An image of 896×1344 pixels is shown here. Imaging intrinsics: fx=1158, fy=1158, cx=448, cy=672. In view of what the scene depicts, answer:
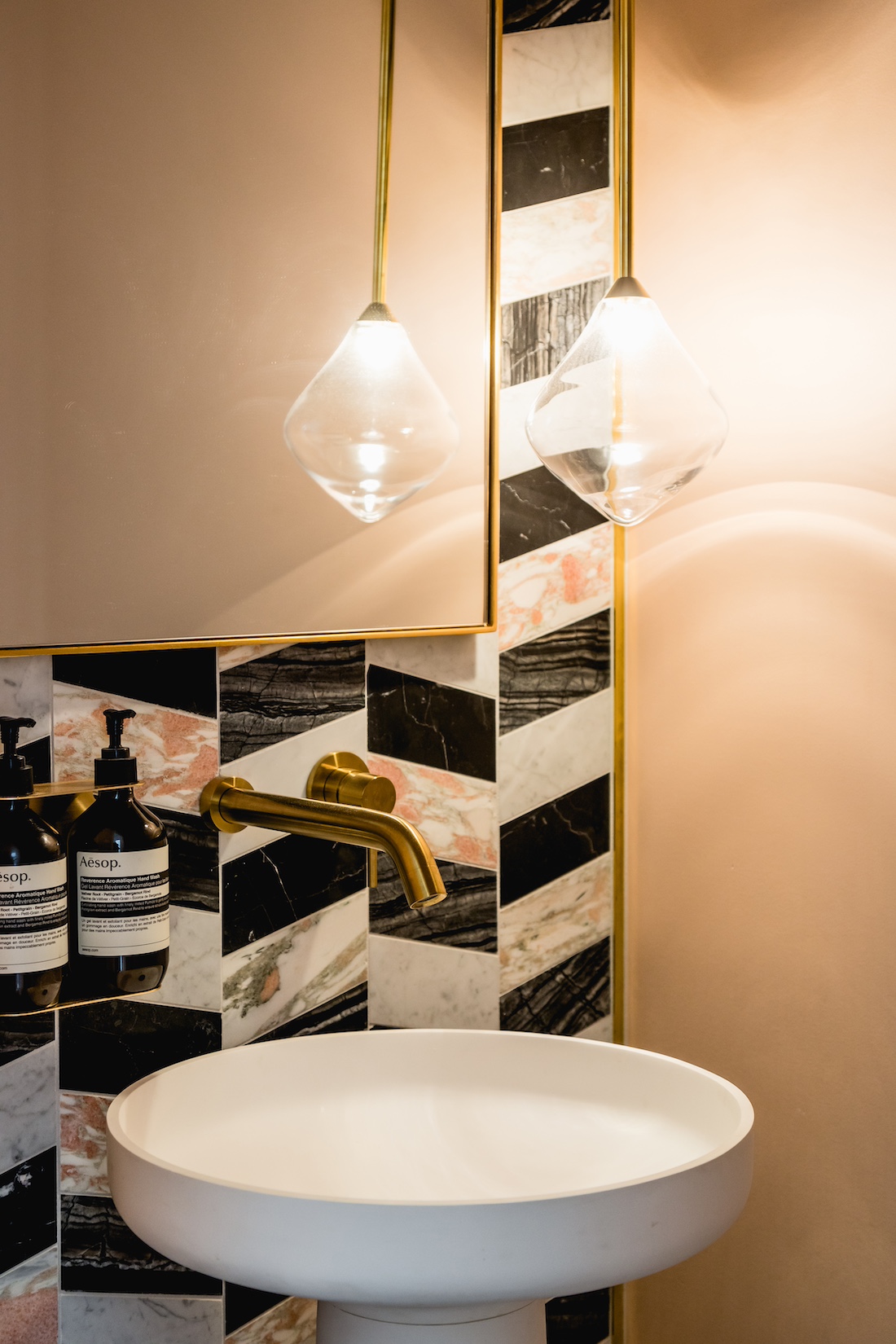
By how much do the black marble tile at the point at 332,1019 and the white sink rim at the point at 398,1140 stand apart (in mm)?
75

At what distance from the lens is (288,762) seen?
131 cm

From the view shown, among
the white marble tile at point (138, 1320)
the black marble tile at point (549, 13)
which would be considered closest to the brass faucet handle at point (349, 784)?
the white marble tile at point (138, 1320)

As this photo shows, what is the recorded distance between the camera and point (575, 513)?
1.58m

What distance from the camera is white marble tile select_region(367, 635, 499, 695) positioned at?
141 centimetres

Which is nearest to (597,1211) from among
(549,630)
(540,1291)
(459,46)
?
A: (540,1291)

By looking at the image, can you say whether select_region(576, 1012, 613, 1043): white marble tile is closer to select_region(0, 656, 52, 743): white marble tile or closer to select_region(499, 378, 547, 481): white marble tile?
select_region(499, 378, 547, 481): white marble tile

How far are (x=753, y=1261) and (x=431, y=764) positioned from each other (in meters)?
0.74

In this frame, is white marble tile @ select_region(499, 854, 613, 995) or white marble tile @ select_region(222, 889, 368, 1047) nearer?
white marble tile @ select_region(222, 889, 368, 1047)

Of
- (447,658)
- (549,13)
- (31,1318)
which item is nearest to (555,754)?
(447,658)

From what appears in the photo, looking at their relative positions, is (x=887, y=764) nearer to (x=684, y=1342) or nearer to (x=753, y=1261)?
(x=753, y=1261)

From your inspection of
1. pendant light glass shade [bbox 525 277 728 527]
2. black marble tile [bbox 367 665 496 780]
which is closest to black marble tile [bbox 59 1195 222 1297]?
black marble tile [bbox 367 665 496 780]

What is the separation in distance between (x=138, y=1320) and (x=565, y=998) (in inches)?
26.2

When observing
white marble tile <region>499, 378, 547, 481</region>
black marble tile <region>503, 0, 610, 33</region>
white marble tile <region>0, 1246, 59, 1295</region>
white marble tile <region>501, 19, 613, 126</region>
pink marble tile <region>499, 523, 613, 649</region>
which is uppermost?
black marble tile <region>503, 0, 610, 33</region>

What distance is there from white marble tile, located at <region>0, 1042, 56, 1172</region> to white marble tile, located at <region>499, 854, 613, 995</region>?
61 centimetres
